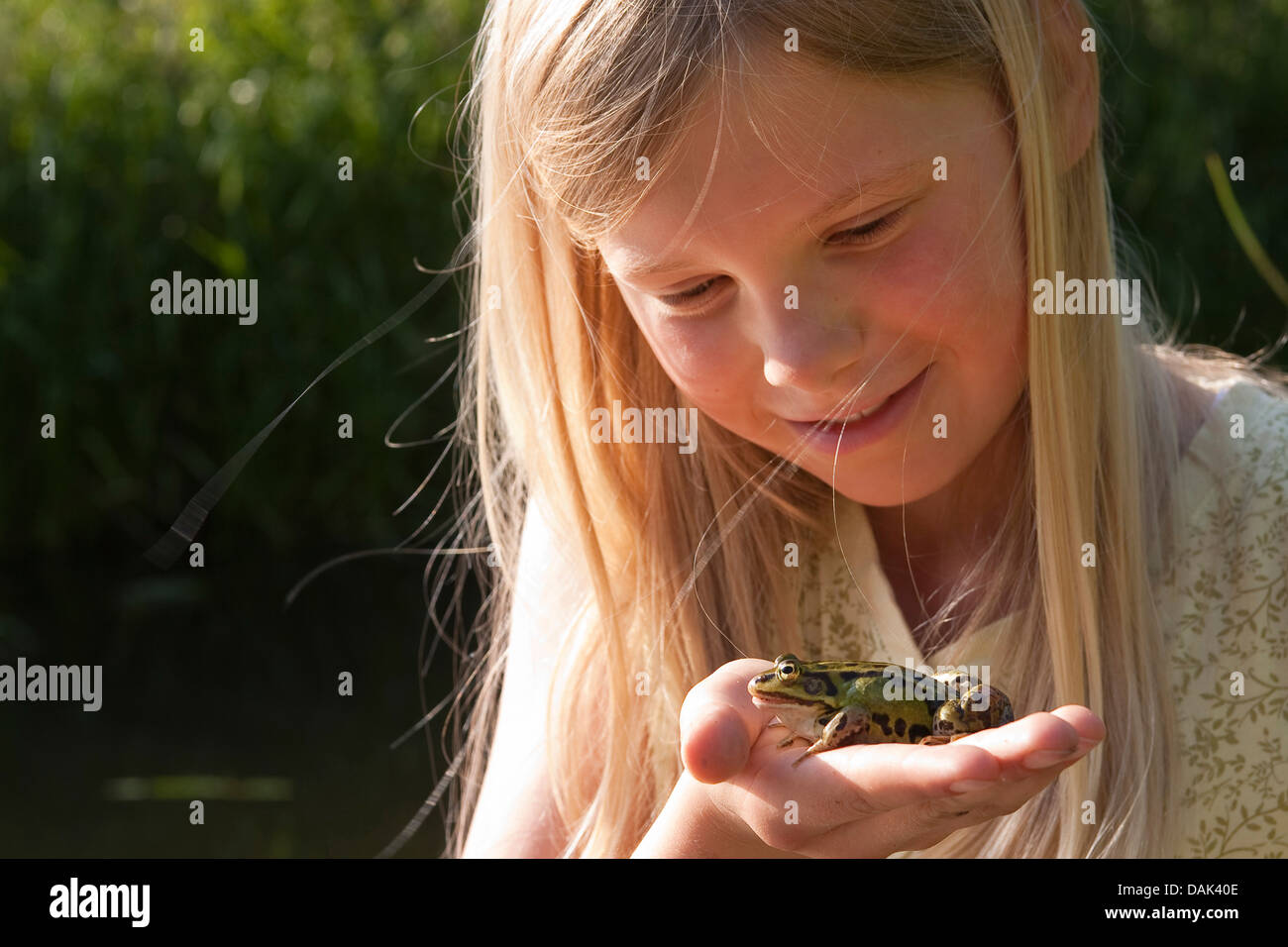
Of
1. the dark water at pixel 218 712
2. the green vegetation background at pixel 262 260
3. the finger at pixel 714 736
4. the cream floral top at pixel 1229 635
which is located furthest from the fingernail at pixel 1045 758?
the green vegetation background at pixel 262 260

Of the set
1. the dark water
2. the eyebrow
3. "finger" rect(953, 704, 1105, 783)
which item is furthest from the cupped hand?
the dark water

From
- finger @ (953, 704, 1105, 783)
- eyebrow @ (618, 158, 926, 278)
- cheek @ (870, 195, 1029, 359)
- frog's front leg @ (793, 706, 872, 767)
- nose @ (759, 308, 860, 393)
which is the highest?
eyebrow @ (618, 158, 926, 278)

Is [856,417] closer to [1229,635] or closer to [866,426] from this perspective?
[866,426]

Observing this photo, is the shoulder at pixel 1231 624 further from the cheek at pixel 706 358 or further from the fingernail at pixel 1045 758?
the fingernail at pixel 1045 758

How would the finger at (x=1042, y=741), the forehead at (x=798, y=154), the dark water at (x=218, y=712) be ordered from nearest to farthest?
the finger at (x=1042, y=741) → the forehead at (x=798, y=154) → the dark water at (x=218, y=712)

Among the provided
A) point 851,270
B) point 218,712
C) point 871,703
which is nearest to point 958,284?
point 851,270

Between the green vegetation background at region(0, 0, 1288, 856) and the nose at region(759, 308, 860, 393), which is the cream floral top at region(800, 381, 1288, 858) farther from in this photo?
the green vegetation background at region(0, 0, 1288, 856)

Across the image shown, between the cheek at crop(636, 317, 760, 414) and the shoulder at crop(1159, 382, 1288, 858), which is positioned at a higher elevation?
the cheek at crop(636, 317, 760, 414)
